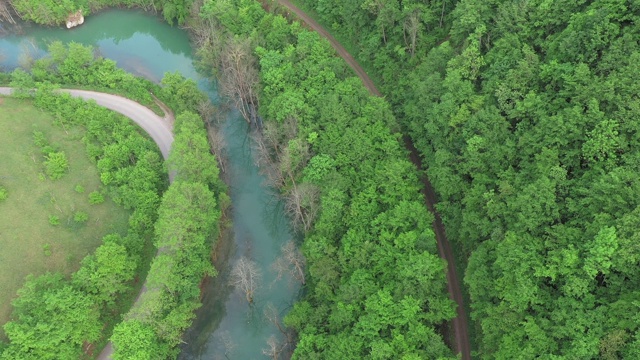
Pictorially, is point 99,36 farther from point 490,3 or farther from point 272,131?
point 490,3

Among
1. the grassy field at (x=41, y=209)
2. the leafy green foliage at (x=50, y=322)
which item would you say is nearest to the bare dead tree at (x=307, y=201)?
the grassy field at (x=41, y=209)

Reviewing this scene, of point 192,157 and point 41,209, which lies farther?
point 41,209

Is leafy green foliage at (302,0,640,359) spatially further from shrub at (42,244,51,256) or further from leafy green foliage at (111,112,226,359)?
shrub at (42,244,51,256)

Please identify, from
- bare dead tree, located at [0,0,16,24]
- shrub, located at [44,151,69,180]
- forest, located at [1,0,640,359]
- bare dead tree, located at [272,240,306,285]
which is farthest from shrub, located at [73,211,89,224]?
bare dead tree, located at [0,0,16,24]

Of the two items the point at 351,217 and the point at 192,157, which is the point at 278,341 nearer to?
the point at 351,217

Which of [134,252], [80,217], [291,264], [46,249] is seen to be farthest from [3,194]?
[291,264]

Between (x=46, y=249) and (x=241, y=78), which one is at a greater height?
(x=241, y=78)
